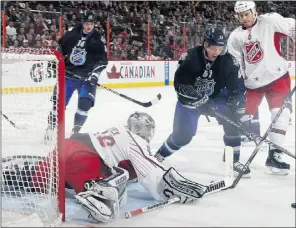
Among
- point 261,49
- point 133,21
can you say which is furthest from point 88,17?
point 261,49

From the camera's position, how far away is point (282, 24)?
2.16 meters

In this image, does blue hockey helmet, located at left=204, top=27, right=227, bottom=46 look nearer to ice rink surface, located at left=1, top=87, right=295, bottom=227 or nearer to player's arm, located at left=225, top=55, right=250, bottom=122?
player's arm, located at left=225, top=55, right=250, bottom=122

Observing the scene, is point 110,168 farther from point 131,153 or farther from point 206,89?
point 206,89

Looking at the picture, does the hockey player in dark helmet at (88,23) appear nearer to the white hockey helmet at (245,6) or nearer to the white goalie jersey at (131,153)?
the white hockey helmet at (245,6)

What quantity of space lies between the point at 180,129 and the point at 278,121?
434 mm

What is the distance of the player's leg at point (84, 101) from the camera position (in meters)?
2.55

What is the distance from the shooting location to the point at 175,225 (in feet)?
4.78

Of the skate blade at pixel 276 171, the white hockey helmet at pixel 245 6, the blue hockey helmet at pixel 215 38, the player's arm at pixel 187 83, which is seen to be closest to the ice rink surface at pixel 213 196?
the skate blade at pixel 276 171

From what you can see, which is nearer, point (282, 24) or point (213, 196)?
point (213, 196)

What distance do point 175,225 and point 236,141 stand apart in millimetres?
768

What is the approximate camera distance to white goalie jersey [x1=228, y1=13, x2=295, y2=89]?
2.18 meters

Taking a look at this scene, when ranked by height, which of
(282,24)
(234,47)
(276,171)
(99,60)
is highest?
(282,24)

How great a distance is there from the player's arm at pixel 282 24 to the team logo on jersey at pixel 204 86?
0.41 meters

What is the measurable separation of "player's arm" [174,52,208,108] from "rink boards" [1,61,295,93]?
19 cm
